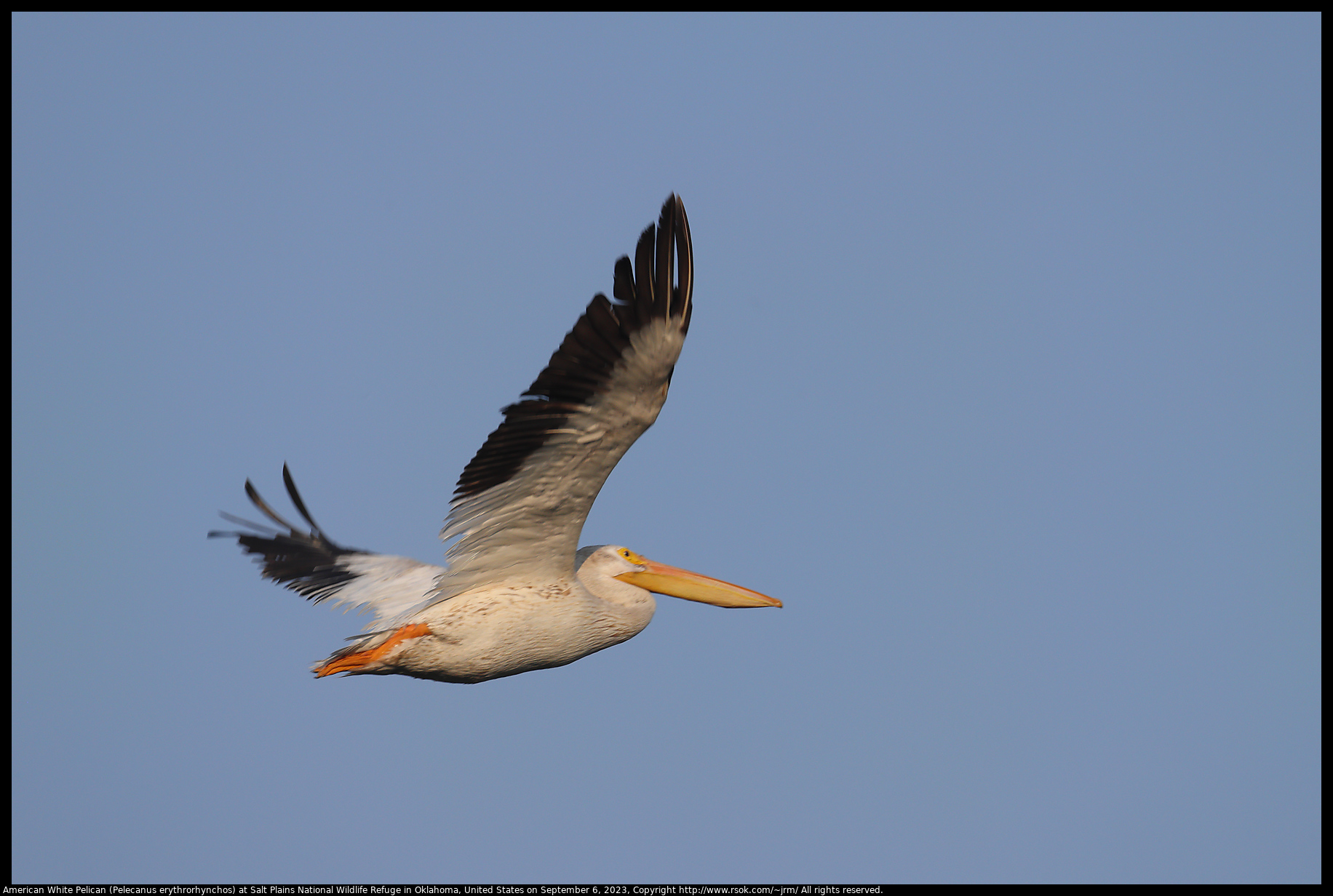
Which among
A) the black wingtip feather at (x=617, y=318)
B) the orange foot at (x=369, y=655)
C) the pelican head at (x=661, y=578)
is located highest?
the black wingtip feather at (x=617, y=318)

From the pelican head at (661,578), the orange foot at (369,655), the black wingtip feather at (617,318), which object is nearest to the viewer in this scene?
the black wingtip feather at (617,318)

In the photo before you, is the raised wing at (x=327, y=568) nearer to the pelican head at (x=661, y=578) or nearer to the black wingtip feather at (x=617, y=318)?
the pelican head at (x=661, y=578)

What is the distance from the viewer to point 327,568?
927 centimetres

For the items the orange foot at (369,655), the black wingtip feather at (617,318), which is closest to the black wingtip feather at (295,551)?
the orange foot at (369,655)

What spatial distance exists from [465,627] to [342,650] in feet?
2.70

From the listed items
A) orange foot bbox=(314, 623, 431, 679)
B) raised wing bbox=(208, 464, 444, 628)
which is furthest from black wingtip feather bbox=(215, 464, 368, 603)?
orange foot bbox=(314, 623, 431, 679)

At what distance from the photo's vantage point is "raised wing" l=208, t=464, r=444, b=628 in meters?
8.45

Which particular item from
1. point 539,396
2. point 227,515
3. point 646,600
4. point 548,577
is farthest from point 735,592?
point 227,515

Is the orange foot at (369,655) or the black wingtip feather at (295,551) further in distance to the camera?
the black wingtip feather at (295,551)

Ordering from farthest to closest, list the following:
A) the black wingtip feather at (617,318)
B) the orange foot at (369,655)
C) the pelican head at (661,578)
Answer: the pelican head at (661,578) → the orange foot at (369,655) → the black wingtip feather at (617,318)

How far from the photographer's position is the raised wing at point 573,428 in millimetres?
6059

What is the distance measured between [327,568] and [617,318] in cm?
439
